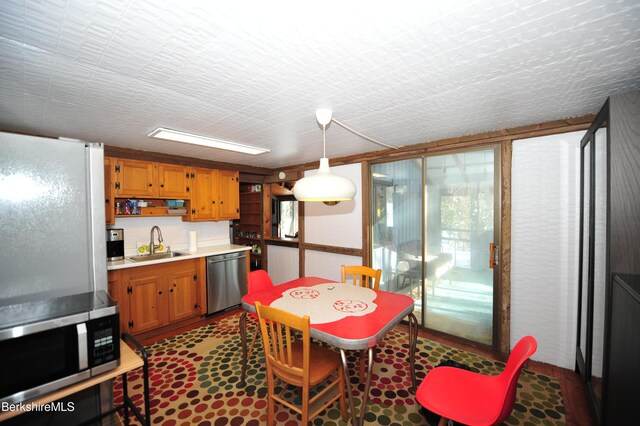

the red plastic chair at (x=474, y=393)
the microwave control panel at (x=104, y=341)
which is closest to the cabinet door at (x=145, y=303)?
the microwave control panel at (x=104, y=341)

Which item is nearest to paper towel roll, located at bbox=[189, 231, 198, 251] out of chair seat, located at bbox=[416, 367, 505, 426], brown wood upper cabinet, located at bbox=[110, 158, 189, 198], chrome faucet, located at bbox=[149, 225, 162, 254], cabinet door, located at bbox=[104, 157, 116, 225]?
chrome faucet, located at bbox=[149, 225, 162, 254]

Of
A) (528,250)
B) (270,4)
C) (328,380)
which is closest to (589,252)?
(528,250)

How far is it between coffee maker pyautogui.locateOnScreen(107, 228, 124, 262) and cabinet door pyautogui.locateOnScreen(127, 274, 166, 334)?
50cm

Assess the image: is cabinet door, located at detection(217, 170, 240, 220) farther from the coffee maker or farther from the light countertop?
the coffee maker

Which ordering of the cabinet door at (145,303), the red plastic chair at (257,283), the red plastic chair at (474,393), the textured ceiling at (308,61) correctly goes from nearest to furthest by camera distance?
the textured ceiling at (308,61), the red plastic chair at (474,393), the red plastic chair at (257,283), the cabinet door at (145,303)

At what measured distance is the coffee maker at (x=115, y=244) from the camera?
3338mm

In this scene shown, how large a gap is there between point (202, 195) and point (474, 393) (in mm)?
4019

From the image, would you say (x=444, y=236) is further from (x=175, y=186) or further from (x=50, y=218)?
(x=175, y=186)

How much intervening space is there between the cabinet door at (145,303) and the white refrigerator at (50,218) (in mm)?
1737

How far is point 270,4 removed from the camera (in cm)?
103

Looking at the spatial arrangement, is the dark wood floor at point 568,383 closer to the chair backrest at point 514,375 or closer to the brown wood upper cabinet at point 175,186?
the chair backrest at point 514,375

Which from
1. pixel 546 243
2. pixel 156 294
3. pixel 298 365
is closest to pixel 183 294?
pixel 156 294

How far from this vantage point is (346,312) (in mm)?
2037

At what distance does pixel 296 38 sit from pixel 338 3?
271 millimetres
